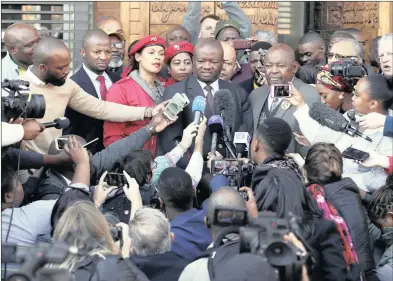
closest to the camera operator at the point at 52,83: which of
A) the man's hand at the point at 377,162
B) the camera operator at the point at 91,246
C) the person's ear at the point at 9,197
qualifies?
the person's ear at the point at 9,197

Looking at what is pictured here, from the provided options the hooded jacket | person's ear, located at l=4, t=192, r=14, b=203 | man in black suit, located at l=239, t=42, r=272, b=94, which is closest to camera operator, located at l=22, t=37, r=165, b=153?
person's ear, located at l=4, t=192, r=14, b=203

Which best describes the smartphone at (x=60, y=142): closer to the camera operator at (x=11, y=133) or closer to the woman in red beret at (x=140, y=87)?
the camera operator at (x=11, y=133)

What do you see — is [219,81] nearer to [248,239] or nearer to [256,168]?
[256,168]

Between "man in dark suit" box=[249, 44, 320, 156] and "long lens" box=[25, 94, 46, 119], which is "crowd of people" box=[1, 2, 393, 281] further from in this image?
"long lens" box=[25, 94, 46, 119]

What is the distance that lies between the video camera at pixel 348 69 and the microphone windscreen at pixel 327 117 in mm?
376

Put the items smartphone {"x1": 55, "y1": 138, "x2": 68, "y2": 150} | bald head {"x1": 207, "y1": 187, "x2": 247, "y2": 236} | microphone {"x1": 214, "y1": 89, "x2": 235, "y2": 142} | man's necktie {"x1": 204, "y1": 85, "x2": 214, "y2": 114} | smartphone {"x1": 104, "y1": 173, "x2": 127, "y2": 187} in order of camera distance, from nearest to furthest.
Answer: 1. bald head {"x1": 207, "y1": 187, "x2": 247, "y2": 236}
2. smartphone {"x1": 104, "y1": 173, "x2": 127, "y2": 187}
3. smartphone {"x1": 55, "y1": 138, "x2": 68, "y2": 150}
4. microphone {"x1": 214, "y1": 89, "x2": 235, "y2": 142}
5. man's necktie {"x1": 204, "y1": 85, "x2": 214, "y2": 114}

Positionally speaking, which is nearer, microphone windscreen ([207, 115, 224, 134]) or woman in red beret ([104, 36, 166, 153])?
microphone windscreen ([207, 115, 224, 134])

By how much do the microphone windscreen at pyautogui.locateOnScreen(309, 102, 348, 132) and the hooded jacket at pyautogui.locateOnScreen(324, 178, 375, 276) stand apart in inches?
25.4

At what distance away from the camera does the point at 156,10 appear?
47.7ft

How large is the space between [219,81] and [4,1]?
450cm

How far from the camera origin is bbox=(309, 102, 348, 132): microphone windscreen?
930 centimetres

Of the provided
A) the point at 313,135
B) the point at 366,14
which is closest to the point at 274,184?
the point at 313,135

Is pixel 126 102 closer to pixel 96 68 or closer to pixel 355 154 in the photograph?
pixel 96 68

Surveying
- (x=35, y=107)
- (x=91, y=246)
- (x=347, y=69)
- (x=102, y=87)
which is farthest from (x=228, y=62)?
(x=91, y=246)
